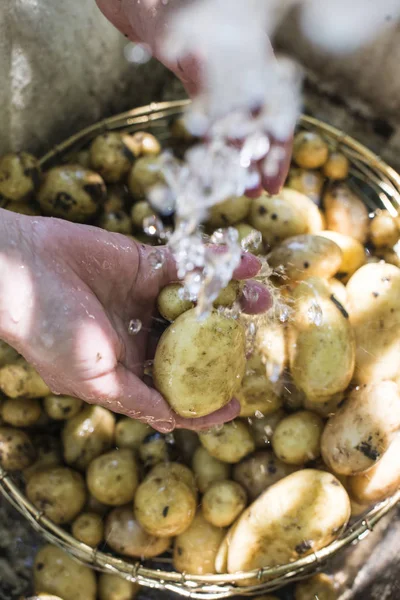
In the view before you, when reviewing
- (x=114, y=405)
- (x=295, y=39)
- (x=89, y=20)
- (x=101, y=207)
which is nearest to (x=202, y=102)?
(x=101, y=207)

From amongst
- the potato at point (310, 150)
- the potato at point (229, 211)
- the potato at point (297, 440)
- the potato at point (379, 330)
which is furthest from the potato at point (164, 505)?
the potato at point (310, 150)

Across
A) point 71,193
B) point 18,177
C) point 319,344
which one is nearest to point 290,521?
point 319,344

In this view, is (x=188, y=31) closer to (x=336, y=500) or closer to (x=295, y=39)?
(x=295, y=39)

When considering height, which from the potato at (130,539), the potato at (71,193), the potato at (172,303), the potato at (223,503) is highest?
the potato at (172,303)

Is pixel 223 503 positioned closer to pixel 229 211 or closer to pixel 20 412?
pixel 20 412

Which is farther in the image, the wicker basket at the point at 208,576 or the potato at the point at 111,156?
the potato at the point at 111,156

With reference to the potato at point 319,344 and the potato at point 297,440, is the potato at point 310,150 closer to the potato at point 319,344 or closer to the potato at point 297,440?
the potato at point 319,344

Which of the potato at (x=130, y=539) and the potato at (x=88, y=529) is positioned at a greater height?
the potato at (x=130, y=539)
